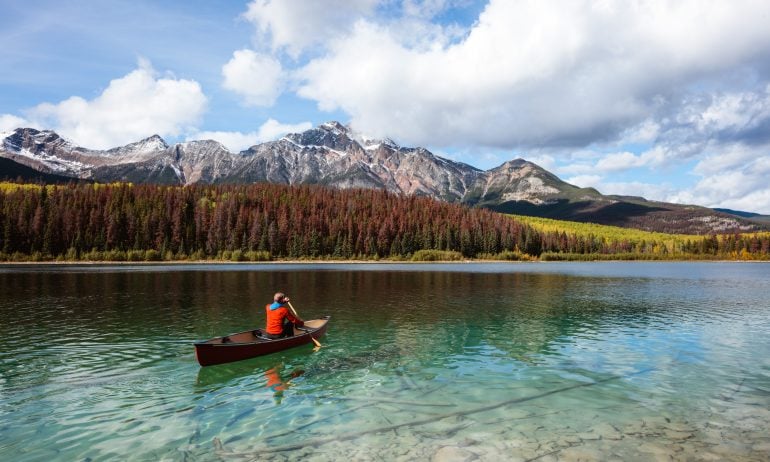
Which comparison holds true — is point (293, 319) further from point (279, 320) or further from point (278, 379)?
point (278, 379)

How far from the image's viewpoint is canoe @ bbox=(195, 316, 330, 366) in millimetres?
25016

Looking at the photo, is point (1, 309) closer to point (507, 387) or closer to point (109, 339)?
point (109, 339)

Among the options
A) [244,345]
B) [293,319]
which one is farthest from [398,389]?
[293,319]

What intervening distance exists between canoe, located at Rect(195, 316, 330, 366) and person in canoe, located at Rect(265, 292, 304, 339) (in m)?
0.58

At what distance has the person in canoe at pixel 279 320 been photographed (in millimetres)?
29125

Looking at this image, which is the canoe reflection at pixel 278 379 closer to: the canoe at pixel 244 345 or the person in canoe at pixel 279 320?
the canoe at pixel 244 345

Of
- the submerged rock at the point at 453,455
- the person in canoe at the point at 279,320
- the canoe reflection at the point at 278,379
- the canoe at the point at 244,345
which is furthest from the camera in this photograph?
the person in canoe at the point at 279,320

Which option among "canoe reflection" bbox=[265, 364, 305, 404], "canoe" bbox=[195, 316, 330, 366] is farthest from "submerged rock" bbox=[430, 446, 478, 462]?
"canoe" bbox=[195, 316, 330, 366]

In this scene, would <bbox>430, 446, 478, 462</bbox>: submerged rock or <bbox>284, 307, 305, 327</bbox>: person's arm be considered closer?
<bbox>430, 446, 478, 462</bbox>: submerged rock

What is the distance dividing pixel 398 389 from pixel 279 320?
10.4 m

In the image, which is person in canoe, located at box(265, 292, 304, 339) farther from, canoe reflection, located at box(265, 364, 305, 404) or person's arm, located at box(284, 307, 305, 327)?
canoe reflection, located at box(265, 364, 305, 404)

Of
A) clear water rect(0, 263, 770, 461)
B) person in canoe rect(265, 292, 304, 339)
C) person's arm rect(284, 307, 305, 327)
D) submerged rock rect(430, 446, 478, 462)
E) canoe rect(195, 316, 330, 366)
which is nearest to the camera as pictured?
submerged rock rect(430, 446, 478, 462)

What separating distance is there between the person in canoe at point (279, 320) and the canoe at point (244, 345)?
58 centimetres

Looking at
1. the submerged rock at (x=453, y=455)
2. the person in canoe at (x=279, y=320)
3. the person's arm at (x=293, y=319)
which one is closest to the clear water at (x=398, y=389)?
the submerged rock at (x=453, y=455)
